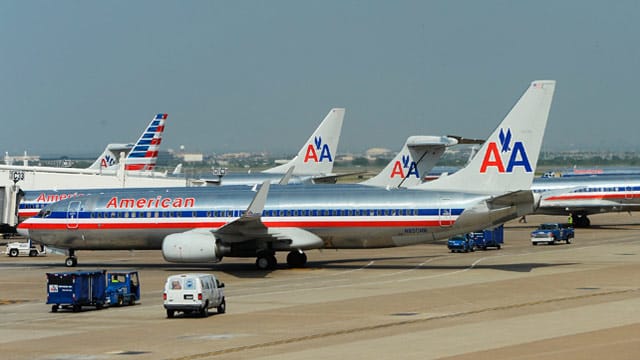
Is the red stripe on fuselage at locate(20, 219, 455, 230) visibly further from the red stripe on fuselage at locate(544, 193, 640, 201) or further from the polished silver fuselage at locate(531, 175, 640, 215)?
the red stripe on fuselage at locate(544, 193, 640, 201)

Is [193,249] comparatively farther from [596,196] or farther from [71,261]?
[596,196]

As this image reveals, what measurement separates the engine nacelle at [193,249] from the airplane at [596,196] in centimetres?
4783

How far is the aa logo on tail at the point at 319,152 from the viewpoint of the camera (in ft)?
298

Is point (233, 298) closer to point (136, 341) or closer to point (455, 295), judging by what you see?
point (455, 295)

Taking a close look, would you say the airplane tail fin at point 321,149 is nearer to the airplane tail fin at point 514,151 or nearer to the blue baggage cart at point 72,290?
the airplane tail fin at point 514,151

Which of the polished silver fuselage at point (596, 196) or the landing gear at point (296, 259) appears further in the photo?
the polished silver fuselage at point (596, 196)

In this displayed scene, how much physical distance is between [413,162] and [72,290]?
37.9 m

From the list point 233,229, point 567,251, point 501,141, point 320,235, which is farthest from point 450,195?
point 567,251

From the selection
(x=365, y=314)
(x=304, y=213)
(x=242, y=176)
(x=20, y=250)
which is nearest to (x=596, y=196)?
(x=242, y=176)

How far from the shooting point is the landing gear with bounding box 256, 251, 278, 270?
56656 mm

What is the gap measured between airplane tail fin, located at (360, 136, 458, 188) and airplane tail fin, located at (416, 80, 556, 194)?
19981mm

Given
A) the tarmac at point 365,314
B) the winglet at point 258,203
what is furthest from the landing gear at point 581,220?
the winglet at point 258,203

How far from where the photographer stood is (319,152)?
91125 mm

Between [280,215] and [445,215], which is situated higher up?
[445,215]
